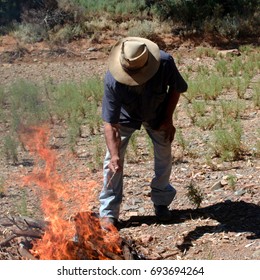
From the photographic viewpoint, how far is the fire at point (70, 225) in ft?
14.0

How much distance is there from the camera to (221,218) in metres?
5.20

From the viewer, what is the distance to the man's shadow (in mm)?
4930

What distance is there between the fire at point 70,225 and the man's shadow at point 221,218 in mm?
545

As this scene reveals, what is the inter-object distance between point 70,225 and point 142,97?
1.13m

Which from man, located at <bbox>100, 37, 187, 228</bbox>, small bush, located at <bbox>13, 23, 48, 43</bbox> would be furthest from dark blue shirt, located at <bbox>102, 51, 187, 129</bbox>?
small bush, located at <bbox>13, 23, 48, 43</bbox>

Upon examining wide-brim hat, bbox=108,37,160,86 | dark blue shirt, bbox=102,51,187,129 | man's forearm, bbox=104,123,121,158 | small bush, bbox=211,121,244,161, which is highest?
wide-brim hat, bbox=108,37,160,86

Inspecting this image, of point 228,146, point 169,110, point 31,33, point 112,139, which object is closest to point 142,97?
point 169,110

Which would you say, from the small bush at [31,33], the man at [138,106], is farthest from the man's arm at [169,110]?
the small bush at [31,33]

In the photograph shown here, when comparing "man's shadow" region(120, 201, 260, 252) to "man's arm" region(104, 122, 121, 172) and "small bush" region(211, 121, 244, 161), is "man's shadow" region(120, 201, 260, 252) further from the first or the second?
"small bush" region(211, 121, 244, 161)

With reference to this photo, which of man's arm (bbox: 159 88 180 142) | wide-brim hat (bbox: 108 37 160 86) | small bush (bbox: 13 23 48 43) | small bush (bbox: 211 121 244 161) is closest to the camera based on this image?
wide-brim hat (bbox: 108 37 160 86)

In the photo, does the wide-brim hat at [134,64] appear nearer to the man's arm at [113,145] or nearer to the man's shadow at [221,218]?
the man's arm at [113,145]

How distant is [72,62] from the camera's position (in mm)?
16484

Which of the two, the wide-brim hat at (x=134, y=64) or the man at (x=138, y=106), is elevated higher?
the wide-brim hat at (x=134, y=64)
